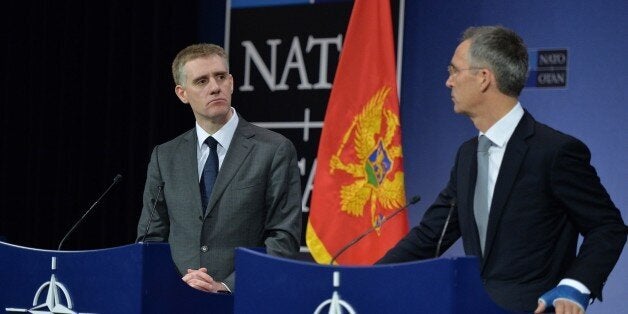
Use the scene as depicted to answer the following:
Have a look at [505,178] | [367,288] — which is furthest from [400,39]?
[367,288]

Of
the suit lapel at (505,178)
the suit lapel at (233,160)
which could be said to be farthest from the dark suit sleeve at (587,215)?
the suit lapel at (233,160)

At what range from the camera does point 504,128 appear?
2.44 metres

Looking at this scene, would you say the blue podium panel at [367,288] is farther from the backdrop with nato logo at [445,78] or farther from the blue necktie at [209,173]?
the backdrop with nato logo at [445,78]

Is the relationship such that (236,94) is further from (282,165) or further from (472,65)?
(472,65)

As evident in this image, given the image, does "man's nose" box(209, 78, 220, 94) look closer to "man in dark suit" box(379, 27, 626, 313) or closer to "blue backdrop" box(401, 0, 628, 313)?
"man in dark suit" box(379, 27, 626, 313)

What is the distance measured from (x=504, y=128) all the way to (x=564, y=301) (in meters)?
0.55

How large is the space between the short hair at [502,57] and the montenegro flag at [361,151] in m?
2.11

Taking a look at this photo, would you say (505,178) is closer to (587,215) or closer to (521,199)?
(521,199)

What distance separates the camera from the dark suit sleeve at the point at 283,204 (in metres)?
2.92

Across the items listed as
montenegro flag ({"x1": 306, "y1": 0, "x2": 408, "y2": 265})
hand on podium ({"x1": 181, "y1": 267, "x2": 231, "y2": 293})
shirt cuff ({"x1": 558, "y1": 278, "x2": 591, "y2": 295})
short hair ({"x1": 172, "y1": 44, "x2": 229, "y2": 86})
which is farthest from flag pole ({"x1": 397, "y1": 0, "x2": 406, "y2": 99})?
shirt cuff ({"x1": 558, "y1": 278, "x2": 591, "y2": 295})

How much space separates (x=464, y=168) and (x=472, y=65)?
0.29 metres

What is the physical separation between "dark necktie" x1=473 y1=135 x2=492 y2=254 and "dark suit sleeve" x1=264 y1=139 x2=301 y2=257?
0.69 m

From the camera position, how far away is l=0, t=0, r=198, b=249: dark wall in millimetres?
4898

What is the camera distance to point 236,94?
5.54m
